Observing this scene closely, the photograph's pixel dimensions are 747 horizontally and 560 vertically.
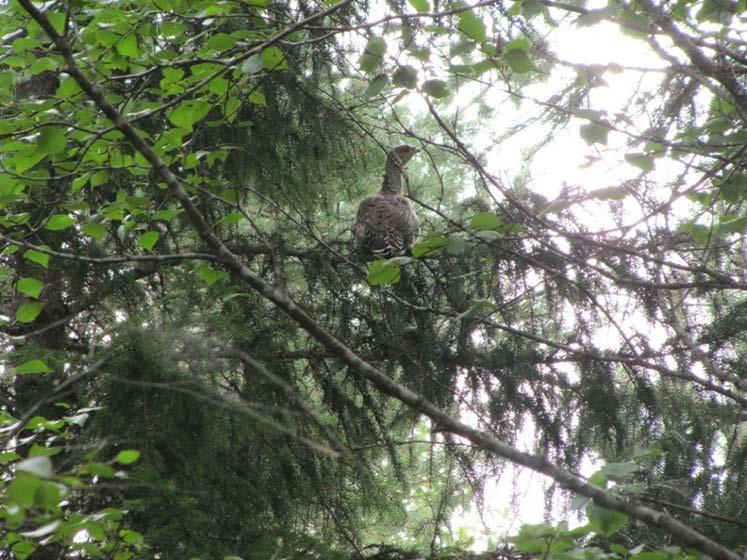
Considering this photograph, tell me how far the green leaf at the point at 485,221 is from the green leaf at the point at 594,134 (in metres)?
0.57

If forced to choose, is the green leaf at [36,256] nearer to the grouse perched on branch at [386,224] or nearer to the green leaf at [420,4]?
the green leaf at [420,4]

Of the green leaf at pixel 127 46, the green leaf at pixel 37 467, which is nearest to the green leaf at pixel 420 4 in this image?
the green leaf at pixel 127 46

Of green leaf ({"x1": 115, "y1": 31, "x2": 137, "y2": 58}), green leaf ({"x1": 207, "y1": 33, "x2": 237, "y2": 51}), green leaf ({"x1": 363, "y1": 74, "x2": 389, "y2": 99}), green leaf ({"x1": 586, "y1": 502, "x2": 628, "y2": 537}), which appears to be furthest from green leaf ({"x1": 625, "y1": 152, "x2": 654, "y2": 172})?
green leaf ({"x1": 115, "y1": 31, "x2": 137, "y2": 58})

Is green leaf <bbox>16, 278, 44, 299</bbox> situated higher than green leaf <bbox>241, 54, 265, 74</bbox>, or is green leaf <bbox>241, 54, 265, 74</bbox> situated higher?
green leaf <bbox>241, 54, 265, 74</bbox>

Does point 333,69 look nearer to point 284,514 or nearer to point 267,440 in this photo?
point 267,440

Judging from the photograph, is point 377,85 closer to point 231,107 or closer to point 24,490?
point 231,107

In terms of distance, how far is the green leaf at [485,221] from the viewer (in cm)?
232

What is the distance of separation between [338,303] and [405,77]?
1.74 metres

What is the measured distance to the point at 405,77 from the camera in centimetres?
264

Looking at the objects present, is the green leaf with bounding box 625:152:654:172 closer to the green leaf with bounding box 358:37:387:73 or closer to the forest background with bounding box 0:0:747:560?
the forest background with bounding box 0:0:747:560

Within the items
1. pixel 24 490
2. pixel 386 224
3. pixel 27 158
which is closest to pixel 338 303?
pixel 386 224

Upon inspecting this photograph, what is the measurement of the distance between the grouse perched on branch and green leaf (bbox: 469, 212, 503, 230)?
7.75 feet

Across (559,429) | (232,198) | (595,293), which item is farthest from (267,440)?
(595,293)

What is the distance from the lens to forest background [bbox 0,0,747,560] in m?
2.44
